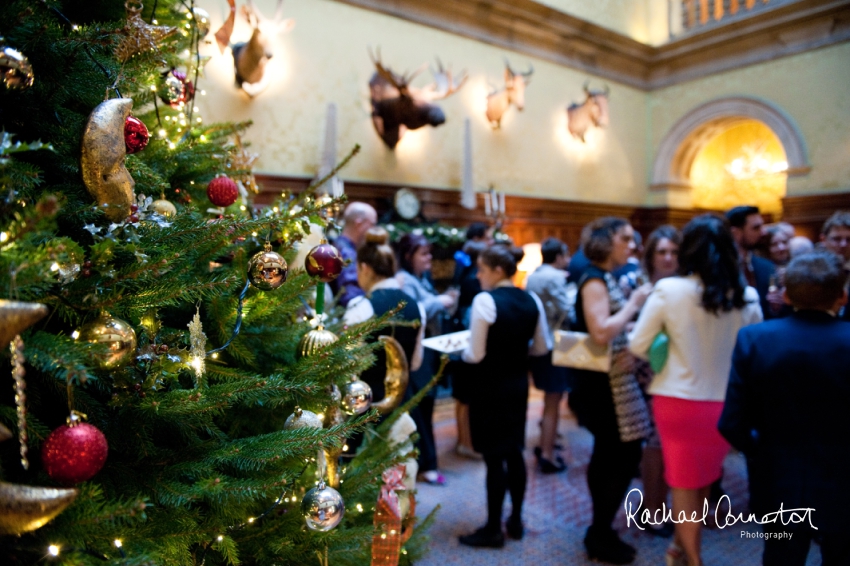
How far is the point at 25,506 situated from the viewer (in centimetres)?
60

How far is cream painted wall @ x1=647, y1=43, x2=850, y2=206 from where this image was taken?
722cm

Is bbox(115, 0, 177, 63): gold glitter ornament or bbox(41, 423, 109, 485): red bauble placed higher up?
bbox(115, 0, 177, 63): gold glitter ornament

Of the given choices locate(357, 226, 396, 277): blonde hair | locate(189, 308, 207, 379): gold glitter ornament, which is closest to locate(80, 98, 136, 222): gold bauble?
locate(189, 308, 207, 379): gold glitter ornament

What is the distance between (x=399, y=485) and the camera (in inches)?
55.7

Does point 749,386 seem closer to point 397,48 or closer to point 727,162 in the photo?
point 397,48

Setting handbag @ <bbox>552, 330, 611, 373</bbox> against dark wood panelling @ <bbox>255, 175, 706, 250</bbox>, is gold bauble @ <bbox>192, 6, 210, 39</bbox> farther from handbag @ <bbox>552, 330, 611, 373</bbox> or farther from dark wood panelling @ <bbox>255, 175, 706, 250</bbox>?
dark wood panelling @ <bbox>255, 175, 706, 250</bbox>

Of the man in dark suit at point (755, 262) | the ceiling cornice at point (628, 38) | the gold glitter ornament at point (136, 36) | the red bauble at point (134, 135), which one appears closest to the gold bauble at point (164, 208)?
the red bauble at point (134, 135)

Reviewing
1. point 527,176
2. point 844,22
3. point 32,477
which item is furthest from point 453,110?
point 32,477

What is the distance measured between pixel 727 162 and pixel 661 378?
9.89m

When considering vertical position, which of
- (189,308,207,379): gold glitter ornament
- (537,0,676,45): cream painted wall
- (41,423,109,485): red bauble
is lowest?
(41,423,109,485): red bauble

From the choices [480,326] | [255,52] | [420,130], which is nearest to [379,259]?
[480,326]

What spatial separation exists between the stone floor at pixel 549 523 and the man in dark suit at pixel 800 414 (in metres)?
1.04

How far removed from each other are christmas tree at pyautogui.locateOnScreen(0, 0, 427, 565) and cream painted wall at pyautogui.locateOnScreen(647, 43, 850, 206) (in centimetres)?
840

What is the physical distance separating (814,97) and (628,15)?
2906 mm
